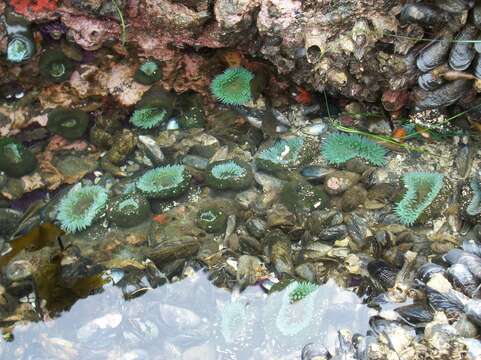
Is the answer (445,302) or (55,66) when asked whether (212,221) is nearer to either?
(445,302)

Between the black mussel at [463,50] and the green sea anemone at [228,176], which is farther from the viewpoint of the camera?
the green sea anemone at [228,176]

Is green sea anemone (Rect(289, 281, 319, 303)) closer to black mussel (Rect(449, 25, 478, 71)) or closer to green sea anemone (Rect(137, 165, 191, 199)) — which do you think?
green sea anemone (Rect(137, 165, 191, 199))

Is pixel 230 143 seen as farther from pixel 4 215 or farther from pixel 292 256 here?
pixel 4 215

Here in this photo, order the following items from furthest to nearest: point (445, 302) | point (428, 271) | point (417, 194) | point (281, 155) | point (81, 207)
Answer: point (281, 155) < point (81, 207) < point (417, 194) < point (428, 271) < point (445, 302)

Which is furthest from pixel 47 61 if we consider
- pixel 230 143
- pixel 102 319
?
pixel 102 319

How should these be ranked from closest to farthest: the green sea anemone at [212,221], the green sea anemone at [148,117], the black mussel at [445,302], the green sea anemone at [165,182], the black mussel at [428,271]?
the black mussel at [445,302] < the black mussel at [428,271] < the green sea anemone at [212,221] < the green sea anemone at [165,182] < the green sea anemone at [148,117]

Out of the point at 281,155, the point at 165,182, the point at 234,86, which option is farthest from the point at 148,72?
the point at 281,155

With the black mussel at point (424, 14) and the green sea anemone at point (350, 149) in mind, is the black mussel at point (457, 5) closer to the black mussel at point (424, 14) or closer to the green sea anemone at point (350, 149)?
the black mussel at point (424, 14)

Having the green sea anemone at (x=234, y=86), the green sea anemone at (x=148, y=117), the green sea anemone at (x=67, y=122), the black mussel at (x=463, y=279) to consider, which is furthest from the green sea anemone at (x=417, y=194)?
the green sea anemone at (x=67, y=122)
